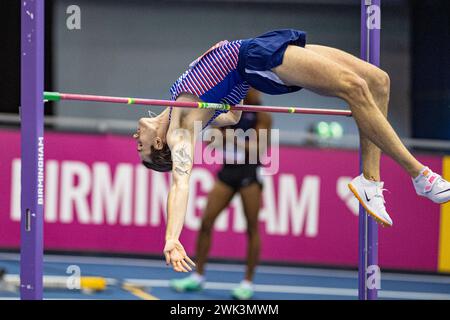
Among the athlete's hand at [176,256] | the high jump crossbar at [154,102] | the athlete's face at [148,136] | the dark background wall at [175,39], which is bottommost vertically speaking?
the athlete's hand at [176,256]

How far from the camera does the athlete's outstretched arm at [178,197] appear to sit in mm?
4875

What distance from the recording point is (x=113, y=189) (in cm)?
980

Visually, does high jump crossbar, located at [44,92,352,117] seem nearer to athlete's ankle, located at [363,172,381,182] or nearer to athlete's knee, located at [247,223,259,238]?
athlete's ankle, located at [363,172,381,182]

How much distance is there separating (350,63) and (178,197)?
1370 millimetres

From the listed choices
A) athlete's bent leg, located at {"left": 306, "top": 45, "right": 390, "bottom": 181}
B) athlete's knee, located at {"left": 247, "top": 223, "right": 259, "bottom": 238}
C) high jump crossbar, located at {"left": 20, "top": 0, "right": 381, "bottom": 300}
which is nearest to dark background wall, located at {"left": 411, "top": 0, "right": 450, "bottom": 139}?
athlete's knee, located at {"left": 247, "top": 223, "right": 259, "bottom": 238}

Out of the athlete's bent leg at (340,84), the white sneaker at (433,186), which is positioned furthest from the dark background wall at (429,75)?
the athlete's bent leg at (340,84)

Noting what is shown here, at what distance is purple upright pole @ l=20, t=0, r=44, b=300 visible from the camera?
466 cm

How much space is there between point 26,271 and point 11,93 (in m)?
7.64

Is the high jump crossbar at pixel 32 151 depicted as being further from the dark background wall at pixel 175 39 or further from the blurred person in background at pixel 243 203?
the dark background wall at pixel 175 39

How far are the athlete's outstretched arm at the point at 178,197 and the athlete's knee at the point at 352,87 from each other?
0.93 m

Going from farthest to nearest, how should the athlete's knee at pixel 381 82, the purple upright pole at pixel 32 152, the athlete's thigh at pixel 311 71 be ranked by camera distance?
the athlete's knee at pixel 381 82 < the athlete's thigh at pixel 311 71 < the purple upright pole at pixel 32 152

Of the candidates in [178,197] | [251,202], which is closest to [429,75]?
[251,202]

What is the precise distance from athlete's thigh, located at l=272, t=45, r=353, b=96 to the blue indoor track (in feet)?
10.7
